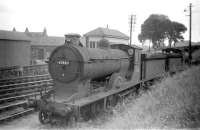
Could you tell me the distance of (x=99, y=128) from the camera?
632 centimetres

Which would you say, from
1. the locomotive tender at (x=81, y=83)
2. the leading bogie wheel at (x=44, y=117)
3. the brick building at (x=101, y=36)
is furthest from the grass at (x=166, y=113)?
the brick building at (x=101, y=36)

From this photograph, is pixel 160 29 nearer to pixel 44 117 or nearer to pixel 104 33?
pixel 104 33

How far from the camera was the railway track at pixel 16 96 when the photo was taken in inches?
309

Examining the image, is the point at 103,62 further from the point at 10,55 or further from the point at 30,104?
the point at 10,55

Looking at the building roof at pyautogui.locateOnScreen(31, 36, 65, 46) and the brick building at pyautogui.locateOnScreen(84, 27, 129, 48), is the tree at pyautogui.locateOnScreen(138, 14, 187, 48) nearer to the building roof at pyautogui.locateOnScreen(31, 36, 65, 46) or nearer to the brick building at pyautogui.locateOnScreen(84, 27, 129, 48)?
the brick building at pyautogui.locateOnScreen(84, 27, 129, 48)

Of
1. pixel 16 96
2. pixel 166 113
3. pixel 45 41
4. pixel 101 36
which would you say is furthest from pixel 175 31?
pixel 166 113

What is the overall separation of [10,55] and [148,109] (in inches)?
807

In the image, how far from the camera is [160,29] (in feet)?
152

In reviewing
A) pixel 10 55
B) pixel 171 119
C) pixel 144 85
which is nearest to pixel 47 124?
pixel 171 119

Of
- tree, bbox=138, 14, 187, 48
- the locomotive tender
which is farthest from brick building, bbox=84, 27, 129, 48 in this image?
the locomotive tender

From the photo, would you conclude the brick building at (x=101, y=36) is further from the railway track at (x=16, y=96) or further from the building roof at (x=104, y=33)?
the railway track at (x=16, y=96)

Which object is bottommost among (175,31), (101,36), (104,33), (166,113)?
(166,113)

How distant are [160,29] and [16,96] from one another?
41900mm

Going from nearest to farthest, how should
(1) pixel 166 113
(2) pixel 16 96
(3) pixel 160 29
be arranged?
(1) pixel 166 113 → (2) pixel 16 96 → (3) pixel 160 29
